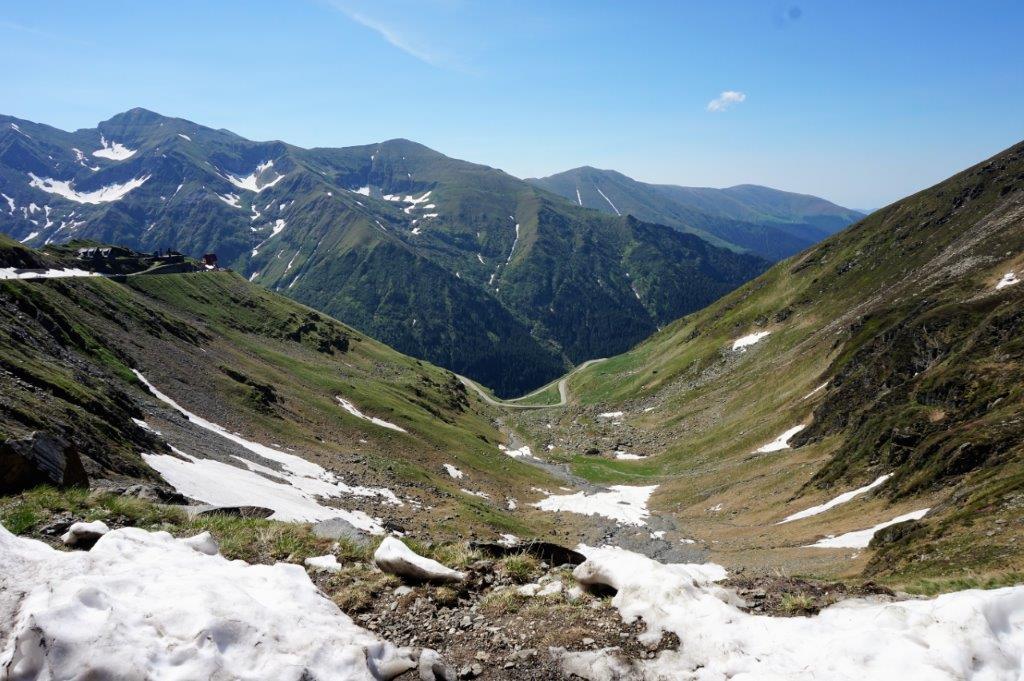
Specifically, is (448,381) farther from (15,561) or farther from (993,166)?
(15,561)

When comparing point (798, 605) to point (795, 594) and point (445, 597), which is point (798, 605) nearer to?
point (795, 594)

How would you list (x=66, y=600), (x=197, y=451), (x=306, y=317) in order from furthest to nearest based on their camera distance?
1. (x=306, y=317)
2. (x=197, y=451)
3. (x=66, y=600)

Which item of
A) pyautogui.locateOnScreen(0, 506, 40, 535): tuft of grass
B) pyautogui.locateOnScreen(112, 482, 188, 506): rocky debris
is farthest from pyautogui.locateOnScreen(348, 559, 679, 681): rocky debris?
pyautogui.locateOnScreen(112, 482, 188, 506): rocky debris

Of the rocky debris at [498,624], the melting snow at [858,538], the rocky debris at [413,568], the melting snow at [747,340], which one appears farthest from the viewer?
the melting snow at [747,340]

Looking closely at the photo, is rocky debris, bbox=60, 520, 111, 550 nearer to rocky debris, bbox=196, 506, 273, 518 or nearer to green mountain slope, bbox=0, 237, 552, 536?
rocky debris, bbox=196, 506, 273, 518

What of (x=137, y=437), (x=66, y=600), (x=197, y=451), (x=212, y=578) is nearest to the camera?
(x=66, y=600)

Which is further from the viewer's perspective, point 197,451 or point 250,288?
point 250,288

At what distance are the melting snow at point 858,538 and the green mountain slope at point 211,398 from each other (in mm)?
28083

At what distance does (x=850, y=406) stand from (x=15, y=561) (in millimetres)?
80876

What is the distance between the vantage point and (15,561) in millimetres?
9102

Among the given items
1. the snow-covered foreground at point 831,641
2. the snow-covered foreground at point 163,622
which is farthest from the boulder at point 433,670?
the snow-covered foreground at point 831,641

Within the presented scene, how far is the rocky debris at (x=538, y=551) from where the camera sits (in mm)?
15445

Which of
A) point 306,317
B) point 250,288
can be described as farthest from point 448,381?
point 250,288

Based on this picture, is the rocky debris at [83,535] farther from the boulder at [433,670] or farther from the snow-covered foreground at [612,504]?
the snow-covered foreground at [612,504]
